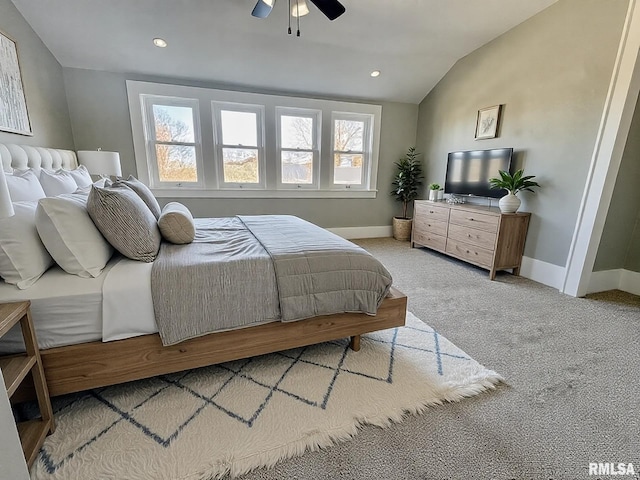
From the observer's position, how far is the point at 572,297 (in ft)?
8.78

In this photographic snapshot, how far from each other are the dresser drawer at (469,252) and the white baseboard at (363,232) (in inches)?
58.5

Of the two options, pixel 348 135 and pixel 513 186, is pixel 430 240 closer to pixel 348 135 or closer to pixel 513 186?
pixel 513 186

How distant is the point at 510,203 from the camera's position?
3.01 metres

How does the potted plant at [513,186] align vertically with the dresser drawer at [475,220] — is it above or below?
above

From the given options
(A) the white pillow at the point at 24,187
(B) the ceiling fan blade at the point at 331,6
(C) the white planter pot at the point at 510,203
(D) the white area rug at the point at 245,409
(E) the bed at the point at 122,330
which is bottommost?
(D) the white area rug at the point at 245,409

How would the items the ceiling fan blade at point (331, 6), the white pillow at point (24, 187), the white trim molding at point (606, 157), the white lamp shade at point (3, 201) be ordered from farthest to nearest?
the white trim molding at point (606, 157) → the ceiling fan blade at point (331, 6) → the white pillow at point (24, 187) → the white lamp shade at point (3, 201)

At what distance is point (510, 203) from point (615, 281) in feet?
4.17

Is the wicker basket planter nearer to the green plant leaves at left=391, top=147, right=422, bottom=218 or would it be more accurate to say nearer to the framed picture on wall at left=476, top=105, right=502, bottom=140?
the green plant leaves at left=391, top=147, right=422, bottom=218

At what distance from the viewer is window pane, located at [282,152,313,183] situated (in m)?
4.40

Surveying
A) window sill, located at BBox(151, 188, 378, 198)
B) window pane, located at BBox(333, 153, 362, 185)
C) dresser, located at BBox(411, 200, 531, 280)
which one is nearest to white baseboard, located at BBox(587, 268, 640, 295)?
dresser, located at BBox(411, 200, 531, 280)

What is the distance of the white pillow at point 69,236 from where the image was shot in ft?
4.03

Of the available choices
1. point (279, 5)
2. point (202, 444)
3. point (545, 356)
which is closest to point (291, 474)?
point (202, 444)

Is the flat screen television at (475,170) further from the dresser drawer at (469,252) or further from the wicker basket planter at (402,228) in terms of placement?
the wicker basket planter at (402,228)

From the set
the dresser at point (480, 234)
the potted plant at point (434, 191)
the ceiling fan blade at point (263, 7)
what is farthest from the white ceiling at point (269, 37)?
the dresser at point (480, 234)
